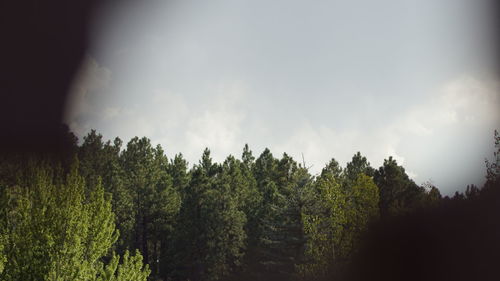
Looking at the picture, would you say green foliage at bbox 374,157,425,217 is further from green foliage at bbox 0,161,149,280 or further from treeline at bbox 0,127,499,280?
green foliage at bbox 0,161,149,280

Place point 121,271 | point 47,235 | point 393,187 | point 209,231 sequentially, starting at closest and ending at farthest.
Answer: point 47,235
point 121,271
point 393,187
point 209,231

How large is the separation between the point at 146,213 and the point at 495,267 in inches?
1444

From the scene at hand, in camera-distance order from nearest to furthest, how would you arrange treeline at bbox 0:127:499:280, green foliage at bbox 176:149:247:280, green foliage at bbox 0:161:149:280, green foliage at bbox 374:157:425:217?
green foliage at bbox 0:161:149:280 < treeline at bbox 0:127:499:280 < green foliage at bbox 374:157:425:217 < green foliage at bbox 176:149:247:280

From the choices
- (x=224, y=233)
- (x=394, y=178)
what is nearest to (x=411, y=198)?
(x=394, y=178)

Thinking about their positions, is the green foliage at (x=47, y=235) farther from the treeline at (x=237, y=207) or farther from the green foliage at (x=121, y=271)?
the treeline at (x=237, y=207)

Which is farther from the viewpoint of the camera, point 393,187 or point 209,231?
point 209,231

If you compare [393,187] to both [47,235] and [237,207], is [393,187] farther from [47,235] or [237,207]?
[47,235]

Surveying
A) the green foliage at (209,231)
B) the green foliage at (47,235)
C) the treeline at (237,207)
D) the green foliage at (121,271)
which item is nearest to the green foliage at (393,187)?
the treeline at (237,207)

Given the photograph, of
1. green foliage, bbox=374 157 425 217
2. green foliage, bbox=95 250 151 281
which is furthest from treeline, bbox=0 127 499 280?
green foliage, bbox=95 250 151 281

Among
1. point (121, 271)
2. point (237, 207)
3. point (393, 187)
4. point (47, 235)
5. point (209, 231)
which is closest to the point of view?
point (47, 235)

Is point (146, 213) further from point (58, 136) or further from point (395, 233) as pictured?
point (395, 233)

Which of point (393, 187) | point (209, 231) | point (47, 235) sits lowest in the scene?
point (47, 235)

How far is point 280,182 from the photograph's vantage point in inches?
1770

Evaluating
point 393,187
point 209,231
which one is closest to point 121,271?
point 209,231
